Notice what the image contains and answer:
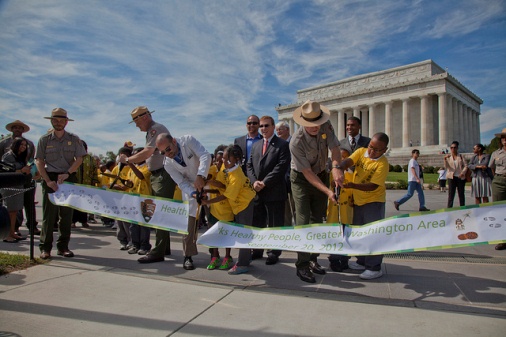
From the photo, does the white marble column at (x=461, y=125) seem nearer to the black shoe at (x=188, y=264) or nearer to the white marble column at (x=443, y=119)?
the white marble column at (x=443, y=119)

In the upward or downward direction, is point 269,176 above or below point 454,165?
below

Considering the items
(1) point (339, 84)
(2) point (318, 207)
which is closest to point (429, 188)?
(2) point (318, 207)

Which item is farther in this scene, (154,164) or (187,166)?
(154,164)

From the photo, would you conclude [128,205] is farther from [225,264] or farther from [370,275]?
[370,275]

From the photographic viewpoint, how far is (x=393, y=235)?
3875 mm

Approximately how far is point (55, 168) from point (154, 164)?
5.72 ft

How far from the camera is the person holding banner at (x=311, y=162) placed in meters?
4.64

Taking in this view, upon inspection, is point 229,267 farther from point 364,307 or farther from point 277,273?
point 364,307

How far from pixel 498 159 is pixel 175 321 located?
6683mm

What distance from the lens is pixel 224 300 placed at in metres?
3.69

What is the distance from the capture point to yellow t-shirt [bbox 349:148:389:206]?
15.2 ft

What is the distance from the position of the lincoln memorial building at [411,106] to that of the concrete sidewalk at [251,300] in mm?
51332

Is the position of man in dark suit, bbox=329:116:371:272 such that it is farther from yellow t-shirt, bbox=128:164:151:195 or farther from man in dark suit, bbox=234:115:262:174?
yellow t-shirt, bbox=128:164:151:195

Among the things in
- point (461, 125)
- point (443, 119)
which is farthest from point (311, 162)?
point (461, 125)
